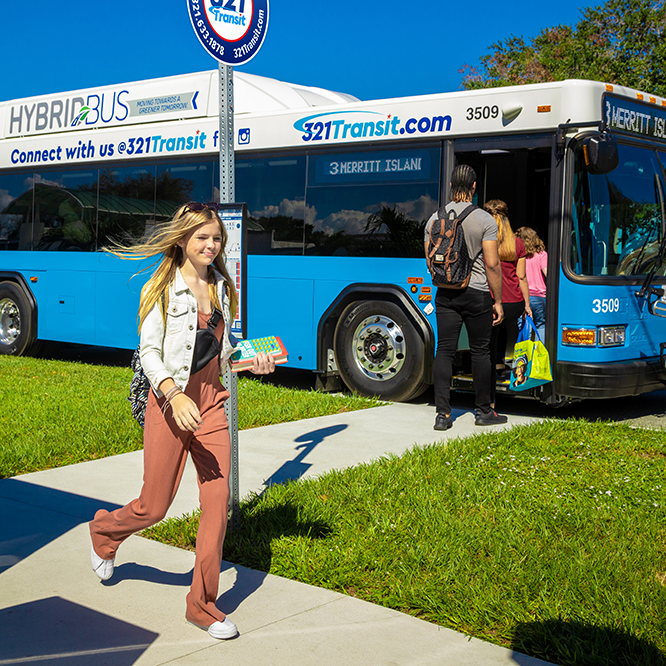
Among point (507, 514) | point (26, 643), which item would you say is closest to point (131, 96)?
point (507, 514)

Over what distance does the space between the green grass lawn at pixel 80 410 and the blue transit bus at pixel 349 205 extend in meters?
0.69

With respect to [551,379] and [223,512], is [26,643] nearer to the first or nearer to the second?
[223,512]

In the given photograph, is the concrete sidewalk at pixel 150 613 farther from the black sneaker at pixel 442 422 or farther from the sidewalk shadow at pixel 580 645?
the black sneaker at pixel 442 422

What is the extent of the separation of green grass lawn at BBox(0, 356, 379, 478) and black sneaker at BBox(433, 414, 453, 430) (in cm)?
121

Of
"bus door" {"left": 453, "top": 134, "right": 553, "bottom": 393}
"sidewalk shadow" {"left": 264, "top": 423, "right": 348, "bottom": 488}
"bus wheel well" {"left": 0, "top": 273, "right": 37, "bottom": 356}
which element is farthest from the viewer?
"bus wheel well" {"left": 0, "top": 273, "right": 37, "bottom": 356}

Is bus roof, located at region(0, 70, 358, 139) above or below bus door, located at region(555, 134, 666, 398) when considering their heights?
above

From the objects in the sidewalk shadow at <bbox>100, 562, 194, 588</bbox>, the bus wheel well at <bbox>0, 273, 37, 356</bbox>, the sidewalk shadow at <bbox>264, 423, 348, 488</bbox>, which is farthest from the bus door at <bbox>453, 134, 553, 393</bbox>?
the bus wheel well at <bbox>0, 273, 37, 356</bbox>

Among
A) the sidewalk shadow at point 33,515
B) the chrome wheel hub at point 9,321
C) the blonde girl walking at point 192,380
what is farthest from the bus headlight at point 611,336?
the chrome wheel hub at point 9,321

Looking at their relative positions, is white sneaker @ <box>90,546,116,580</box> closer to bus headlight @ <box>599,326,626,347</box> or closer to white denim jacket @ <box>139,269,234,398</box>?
white denim jacket @ <box>139,269,234,398</box>

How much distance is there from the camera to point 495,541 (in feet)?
15.0

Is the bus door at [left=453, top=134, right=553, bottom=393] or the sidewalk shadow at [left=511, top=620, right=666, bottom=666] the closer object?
the sidewalk shadow at [left=511, top=620, right=666, bottom=666]

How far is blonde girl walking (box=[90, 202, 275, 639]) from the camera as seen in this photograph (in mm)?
3588

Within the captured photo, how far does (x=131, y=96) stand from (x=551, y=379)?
6964mm

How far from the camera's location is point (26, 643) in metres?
3.50
